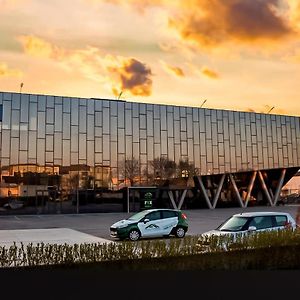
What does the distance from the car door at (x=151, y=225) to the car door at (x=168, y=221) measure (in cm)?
14

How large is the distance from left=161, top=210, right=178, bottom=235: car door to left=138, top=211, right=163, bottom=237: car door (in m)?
0.14

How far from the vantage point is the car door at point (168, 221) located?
18.9 m

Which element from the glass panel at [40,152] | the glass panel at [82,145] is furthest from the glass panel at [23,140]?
the glass panel at [82,145]

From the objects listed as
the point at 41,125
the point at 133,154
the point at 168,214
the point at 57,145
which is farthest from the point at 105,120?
the point at 168,214

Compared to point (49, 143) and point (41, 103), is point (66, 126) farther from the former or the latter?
point (41, 103)

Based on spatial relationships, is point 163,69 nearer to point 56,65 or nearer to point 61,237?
point 56,65

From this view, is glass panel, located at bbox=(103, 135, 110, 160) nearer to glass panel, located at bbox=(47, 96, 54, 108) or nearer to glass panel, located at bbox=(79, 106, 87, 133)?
glass panel, located at bbox=(79, 106, 87, 133)

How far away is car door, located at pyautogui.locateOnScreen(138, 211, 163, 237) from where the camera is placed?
728 inches

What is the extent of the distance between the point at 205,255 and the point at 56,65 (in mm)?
16127

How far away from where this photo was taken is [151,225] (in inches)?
734

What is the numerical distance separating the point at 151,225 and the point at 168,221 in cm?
84

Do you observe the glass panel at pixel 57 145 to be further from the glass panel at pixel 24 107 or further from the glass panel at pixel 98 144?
the glass panel at pixel 98 144

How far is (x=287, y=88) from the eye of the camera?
24.0 meters

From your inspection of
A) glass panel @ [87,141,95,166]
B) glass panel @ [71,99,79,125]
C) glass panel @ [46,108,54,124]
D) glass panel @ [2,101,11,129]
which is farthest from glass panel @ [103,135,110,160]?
glass panel @ [2,101,11,129]
